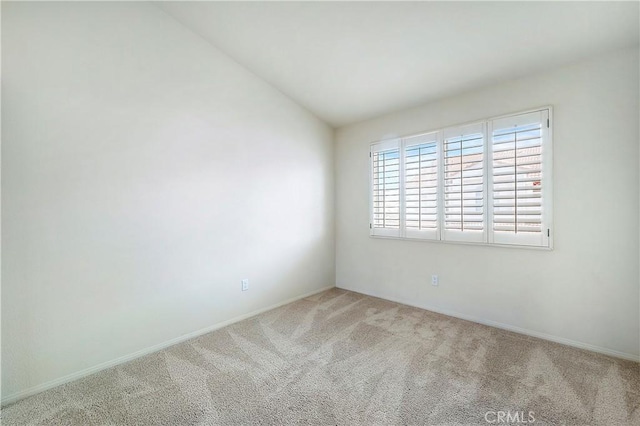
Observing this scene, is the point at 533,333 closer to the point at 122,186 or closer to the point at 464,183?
the point at 464,183

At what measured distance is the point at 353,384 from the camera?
1.87m

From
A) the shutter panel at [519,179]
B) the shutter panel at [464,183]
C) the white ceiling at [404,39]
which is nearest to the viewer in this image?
the white ceiling at [404,39]

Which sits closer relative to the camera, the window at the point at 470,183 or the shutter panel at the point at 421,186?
the window at the point at 470,183

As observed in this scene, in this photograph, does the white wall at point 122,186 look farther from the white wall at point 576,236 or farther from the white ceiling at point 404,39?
the white wall at point 576,236

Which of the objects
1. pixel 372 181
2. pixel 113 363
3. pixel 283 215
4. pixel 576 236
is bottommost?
pixel 113 363

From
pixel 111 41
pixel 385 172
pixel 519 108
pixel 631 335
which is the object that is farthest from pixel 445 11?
pixel 631 335

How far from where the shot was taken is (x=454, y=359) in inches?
84.6

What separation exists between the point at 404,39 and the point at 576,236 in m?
2.23

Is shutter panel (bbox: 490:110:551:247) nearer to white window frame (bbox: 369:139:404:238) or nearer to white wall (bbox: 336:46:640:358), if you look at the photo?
white wall (bbox: 336:46:640:358)

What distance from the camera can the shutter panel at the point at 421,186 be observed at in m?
3.10

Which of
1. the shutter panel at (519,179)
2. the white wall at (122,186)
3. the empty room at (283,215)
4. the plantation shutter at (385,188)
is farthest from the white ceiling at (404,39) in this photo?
the plantation shutter at (385,188)

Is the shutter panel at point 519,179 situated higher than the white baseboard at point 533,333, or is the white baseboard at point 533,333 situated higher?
the shutter panel at point 519,179

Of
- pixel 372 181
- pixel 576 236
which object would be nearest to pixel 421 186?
pixel 372 181

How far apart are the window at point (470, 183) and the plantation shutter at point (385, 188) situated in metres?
0.01
